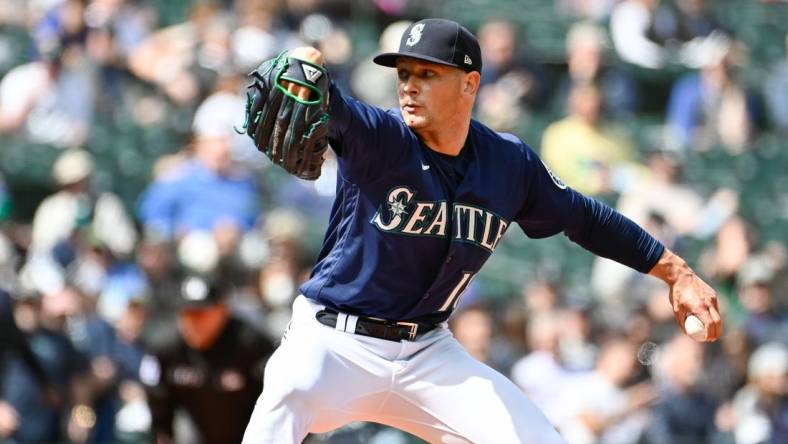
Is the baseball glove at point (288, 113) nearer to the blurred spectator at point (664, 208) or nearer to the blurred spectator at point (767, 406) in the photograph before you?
the blurred spectator at point (767, 406)

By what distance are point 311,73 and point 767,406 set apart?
211 inches

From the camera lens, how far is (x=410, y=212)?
4828 mm

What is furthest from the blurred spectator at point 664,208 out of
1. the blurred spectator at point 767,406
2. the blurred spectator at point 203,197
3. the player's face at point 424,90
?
the player's face at point 424,90

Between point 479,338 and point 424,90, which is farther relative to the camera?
point 479,338

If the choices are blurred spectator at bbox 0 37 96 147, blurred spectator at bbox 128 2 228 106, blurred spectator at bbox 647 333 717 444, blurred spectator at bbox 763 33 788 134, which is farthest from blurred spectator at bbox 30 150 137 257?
blurred spectator at bbox 763 33 788 134

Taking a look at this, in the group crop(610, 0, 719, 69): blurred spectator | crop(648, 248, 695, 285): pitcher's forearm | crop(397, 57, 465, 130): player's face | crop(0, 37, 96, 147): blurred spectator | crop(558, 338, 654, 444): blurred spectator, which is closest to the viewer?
crop(397, 57, 465, 130): player's face

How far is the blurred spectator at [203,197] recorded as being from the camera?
988 centimetres

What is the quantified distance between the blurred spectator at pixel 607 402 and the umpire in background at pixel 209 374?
231 centimetres

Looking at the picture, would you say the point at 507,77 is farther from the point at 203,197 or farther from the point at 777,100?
the point at 203,197

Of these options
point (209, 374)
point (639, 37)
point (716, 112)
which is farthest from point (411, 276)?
point (639, 37)

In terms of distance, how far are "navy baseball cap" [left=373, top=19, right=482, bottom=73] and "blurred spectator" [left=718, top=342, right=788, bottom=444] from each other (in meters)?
4.54

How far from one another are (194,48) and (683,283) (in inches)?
258

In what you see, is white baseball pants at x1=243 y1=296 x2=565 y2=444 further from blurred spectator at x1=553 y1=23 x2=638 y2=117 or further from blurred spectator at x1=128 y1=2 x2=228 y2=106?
blurred spectator at x1=553 y1=23 x2=638 y2=117

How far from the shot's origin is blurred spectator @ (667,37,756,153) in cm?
1122
